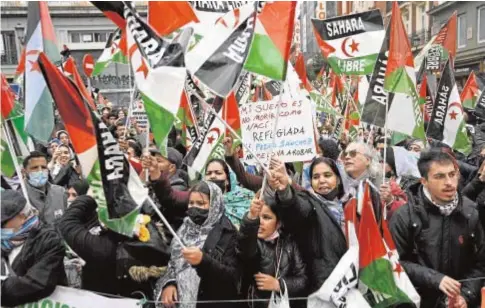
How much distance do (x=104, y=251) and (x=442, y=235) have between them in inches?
76.0

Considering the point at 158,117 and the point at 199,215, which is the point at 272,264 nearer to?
the point at 199,215

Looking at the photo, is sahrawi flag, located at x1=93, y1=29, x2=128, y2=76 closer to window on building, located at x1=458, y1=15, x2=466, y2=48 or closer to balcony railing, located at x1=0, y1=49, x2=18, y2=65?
window on building, located at x1=458, y1=15, x2=466, y2=48

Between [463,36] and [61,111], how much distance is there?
30760 millimetres

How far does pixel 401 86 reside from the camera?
477 centimetres

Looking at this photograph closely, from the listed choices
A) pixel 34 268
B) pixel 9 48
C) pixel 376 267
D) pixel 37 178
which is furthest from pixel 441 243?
pixel 9 48

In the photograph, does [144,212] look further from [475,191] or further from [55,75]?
[475,191]

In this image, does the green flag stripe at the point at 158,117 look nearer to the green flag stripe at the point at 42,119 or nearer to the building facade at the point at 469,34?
the green flag stripe at the point at 42,119

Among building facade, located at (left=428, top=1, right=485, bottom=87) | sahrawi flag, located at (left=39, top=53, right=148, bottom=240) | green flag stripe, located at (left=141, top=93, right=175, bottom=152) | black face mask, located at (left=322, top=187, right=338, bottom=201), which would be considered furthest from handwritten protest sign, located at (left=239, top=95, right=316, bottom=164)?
building facade, located at (left=428, top=1, right=485, bottom=87)

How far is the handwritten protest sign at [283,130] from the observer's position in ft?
13.1

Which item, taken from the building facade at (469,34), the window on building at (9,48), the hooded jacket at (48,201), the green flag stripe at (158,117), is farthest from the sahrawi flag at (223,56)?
the window on building at (9,48)

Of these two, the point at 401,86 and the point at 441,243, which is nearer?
the point at 441,243

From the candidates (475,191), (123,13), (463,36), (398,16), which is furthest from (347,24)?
(463,36)

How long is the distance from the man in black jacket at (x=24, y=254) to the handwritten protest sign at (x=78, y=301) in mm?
148

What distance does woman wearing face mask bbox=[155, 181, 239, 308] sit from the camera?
10.4ft
